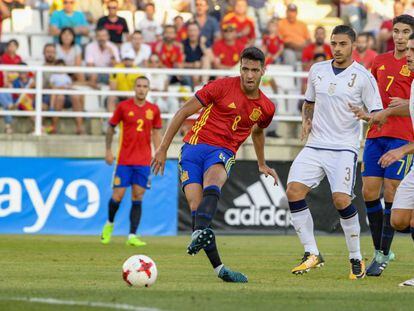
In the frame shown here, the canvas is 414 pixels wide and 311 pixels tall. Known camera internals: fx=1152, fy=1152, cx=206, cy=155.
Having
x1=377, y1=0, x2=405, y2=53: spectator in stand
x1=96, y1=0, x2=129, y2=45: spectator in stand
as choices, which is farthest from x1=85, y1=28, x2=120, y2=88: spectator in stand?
x1=377, y1=0, x2=405, y2=53: spectator in stand

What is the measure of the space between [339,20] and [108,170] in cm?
850

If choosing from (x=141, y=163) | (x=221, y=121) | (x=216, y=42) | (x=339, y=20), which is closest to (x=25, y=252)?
(x=141, y=163)

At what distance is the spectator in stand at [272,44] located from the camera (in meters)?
23.7

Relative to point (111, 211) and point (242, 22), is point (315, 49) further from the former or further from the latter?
point (111, 211)

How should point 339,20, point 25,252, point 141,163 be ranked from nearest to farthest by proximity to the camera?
point 25,252
point 141,163
point 339,20

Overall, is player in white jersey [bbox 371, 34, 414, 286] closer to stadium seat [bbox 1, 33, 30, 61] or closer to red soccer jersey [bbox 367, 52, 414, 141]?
red soccer jersey [bbox 367, 52, 414, 141]

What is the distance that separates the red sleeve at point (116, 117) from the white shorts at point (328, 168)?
6.52 m

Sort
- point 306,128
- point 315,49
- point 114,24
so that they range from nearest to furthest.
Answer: point 306,128 < point 114,24 < point 315,49

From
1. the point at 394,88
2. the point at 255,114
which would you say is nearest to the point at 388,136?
the point at 394,88

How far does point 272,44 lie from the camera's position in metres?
23.8

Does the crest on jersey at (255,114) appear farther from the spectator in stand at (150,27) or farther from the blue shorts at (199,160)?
the spectator in stand at (150,27)

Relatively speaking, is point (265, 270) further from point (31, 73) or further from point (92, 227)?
point (31, 73)

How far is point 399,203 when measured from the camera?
11.0 m

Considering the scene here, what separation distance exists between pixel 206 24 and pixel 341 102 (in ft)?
41.4
